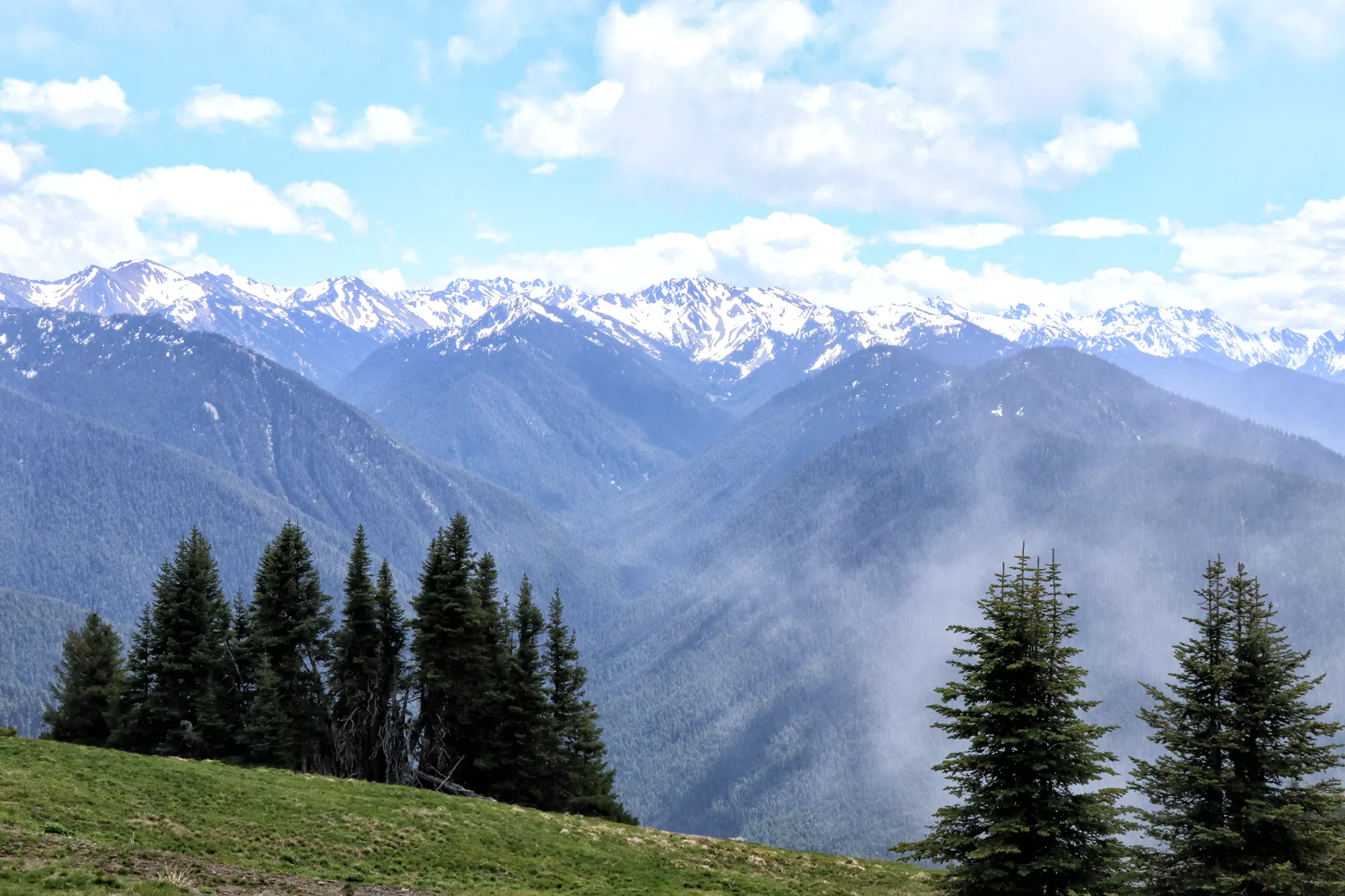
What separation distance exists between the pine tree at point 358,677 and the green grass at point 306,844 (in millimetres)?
13821

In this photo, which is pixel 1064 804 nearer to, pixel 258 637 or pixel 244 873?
pixel 244 873

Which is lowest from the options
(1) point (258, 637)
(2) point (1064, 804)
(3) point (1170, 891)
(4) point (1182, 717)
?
(3) point (1170, 891)

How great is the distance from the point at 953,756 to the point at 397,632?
1591 inches

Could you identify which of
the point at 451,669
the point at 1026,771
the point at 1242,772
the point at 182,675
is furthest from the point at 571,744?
the point at 1242,772

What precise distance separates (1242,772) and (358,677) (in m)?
48.4

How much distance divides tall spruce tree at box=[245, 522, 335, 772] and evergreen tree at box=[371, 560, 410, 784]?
3052 mm

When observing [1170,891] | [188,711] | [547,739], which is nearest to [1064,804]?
[1170,891]

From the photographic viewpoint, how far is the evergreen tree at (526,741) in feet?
190

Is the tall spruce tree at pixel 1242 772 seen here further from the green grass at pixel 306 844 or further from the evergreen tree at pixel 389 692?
the evergreen tree at pixel 389 692

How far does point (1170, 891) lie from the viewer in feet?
101

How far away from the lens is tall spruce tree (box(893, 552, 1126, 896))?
93.5 feet

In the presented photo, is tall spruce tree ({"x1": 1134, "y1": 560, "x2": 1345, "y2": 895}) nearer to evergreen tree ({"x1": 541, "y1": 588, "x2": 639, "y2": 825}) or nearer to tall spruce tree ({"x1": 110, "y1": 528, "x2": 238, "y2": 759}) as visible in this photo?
evergreen tree ({"x1": 541, "y1": 588, "x2": 639, "y2": 825})

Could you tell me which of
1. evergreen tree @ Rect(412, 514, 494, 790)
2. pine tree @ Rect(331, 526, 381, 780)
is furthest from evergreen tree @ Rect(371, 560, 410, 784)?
evergreen tree @ Rect(412, 514, 494, 790)

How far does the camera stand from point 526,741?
192 ft
